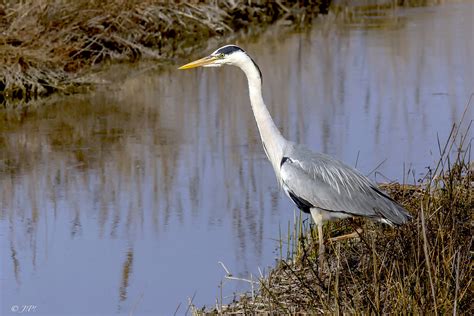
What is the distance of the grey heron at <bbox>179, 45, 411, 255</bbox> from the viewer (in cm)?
502

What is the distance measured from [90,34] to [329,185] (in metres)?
6.99

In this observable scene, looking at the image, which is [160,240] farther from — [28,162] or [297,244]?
[28,162]

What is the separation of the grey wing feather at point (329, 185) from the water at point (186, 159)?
0.51 metres

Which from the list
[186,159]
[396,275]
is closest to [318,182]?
[396,275]

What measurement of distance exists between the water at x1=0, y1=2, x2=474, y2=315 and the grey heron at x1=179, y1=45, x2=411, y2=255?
1.60ft

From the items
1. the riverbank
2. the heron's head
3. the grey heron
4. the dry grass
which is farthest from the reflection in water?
the riverbank

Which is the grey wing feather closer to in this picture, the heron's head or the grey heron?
the grey heron

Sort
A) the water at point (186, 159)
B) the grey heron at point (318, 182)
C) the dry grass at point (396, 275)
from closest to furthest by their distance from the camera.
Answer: the dry grass at point (396, 275) < the grey heron at point (318, 182) < the water at point (186, 159)

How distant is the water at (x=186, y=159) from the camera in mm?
5273

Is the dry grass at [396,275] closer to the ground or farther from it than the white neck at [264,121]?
closer to the ground

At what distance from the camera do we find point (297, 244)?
5426 millimetres

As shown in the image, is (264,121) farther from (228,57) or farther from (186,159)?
(186,159)

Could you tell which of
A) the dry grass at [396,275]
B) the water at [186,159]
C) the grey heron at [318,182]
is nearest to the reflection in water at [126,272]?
the water at [186,159]

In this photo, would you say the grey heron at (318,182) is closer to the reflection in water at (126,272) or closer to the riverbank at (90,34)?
the reflection in water at (126,272)
